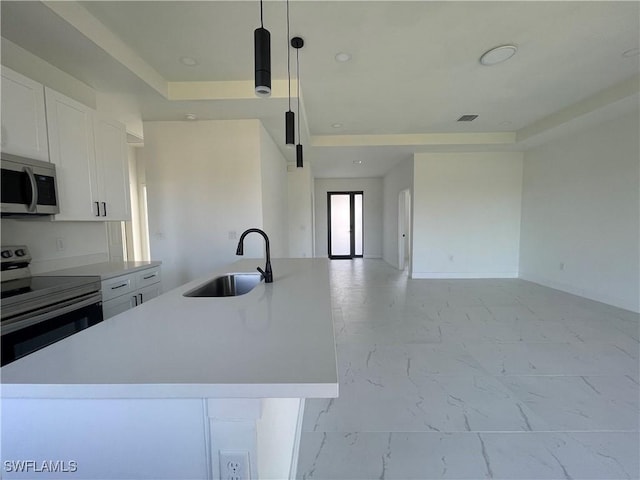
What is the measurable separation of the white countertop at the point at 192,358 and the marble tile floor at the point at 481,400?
1.00m

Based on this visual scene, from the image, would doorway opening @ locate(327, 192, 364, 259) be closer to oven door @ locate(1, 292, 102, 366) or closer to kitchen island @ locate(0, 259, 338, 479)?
oven door @ locate(1, 292, 102, 366)

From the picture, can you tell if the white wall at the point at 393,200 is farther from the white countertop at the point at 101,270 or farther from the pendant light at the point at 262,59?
the white countertop at the point at 101,270

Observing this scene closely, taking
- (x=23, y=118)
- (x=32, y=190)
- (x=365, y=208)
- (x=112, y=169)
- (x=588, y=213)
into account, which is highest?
(x=23, y=118)

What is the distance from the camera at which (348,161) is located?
6.42 meters

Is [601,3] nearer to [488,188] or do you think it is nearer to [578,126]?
[578,126]

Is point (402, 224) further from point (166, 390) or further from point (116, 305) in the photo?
point (166, 390)

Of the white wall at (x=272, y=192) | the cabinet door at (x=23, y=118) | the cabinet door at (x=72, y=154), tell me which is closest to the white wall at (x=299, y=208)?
the white wall at (x=272, y=192)

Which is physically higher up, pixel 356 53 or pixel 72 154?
pixel 356 53

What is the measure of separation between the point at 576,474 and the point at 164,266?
4.13 metres

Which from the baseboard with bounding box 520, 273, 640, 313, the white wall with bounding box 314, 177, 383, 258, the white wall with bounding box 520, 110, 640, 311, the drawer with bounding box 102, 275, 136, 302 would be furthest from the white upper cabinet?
the white wall with bounding box 314, 177, 383, 258

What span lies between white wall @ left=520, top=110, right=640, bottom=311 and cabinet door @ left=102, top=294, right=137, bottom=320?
19.3ft

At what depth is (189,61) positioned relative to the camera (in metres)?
2.55

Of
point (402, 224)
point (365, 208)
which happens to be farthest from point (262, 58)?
point (365, 208)

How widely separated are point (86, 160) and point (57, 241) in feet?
2.49
